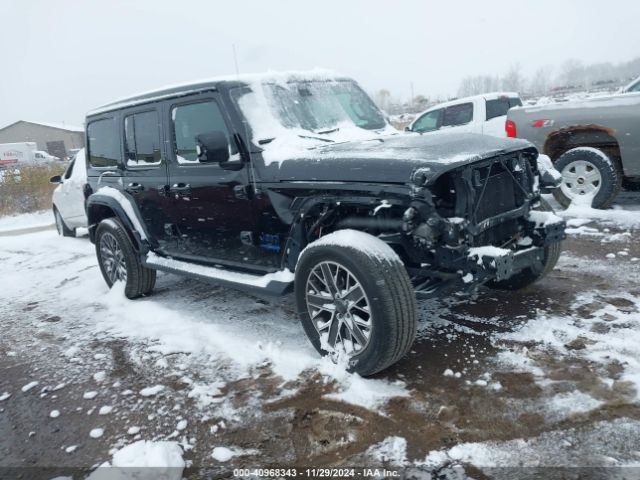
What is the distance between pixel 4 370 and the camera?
3.99 metres

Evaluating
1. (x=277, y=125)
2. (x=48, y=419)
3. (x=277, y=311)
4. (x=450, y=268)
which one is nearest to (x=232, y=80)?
(x=277, y=125)

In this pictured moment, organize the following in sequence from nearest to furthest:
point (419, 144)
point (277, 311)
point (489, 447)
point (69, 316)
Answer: point (489, 447) → point (419, 144) → point (277, 311) → point (69, 316)

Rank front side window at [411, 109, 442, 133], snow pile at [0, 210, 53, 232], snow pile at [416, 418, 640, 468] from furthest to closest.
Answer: snow pile at [0, 210, 53, 232]
front side window at [411, 109, 442, 133]
snow pile at [416, 418, 640, 468]

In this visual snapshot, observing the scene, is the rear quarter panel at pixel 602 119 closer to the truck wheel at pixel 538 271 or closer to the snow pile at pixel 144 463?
the truck wheel at pixel 538 271

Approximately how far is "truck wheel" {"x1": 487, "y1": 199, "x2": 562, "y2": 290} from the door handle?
3362 mm

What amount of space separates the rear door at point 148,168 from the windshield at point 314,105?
1.10 m

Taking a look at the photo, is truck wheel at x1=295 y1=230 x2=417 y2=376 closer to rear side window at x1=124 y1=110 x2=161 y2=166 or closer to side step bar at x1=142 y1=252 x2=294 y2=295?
side step bar at x1=142 y1=252 x2=294 y2=295

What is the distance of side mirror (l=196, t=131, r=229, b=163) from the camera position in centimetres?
358

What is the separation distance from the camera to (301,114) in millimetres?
4121

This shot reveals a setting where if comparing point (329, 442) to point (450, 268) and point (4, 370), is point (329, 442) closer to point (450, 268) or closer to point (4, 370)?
point (450, 268)

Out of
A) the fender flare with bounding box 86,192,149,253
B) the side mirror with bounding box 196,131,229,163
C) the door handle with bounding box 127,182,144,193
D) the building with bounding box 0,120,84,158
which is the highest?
the building with bounding box 0,120,84,158

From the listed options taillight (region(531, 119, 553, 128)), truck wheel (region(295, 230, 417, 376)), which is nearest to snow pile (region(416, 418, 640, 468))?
truck wheel (region(295, 230, 417, 376))

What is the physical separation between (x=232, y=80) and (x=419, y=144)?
160 cm

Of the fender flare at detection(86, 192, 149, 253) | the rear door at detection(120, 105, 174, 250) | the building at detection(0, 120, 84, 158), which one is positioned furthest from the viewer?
the building at detection(0, 120, 84, 158)
